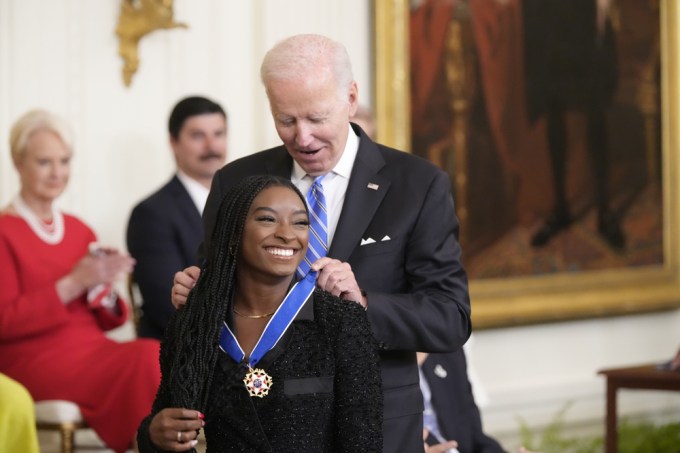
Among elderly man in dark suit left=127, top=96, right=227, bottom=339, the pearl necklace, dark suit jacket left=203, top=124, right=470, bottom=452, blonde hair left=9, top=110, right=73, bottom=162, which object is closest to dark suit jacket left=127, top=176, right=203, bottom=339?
elderly man in dark suit left=127, top=96, right=227, bottom=339

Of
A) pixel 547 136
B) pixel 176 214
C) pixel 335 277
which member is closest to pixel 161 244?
pixel 176 214

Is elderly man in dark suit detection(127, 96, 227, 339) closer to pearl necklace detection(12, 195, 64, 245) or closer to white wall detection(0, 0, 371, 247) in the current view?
pearl necklace detection(12, 195, 64, 245)

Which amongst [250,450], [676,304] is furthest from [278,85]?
[676,304]

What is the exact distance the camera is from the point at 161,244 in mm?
6020

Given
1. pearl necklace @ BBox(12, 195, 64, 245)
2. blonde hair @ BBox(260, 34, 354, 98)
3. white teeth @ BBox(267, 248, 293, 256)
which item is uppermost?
blonde hair @ BBox(260, 34, 354, 98)

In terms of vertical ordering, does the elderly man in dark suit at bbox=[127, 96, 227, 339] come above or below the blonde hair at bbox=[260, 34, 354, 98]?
below

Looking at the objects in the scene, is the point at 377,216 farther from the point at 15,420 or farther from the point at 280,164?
the point at 15,420

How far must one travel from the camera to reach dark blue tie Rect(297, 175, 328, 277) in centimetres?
354

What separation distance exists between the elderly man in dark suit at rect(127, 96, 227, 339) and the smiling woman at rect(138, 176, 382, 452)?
2.72 metres

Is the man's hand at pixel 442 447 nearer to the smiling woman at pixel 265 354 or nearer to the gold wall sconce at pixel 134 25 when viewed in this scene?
the smiling woman at pixel 265 354

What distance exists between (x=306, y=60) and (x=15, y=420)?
2587 mm

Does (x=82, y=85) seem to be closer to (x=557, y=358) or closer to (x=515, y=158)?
(x=515, y=158)

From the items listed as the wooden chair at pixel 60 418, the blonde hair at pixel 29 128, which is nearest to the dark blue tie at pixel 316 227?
the wooden chair at pixel 60 418

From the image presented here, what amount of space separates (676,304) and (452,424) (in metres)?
5.49
